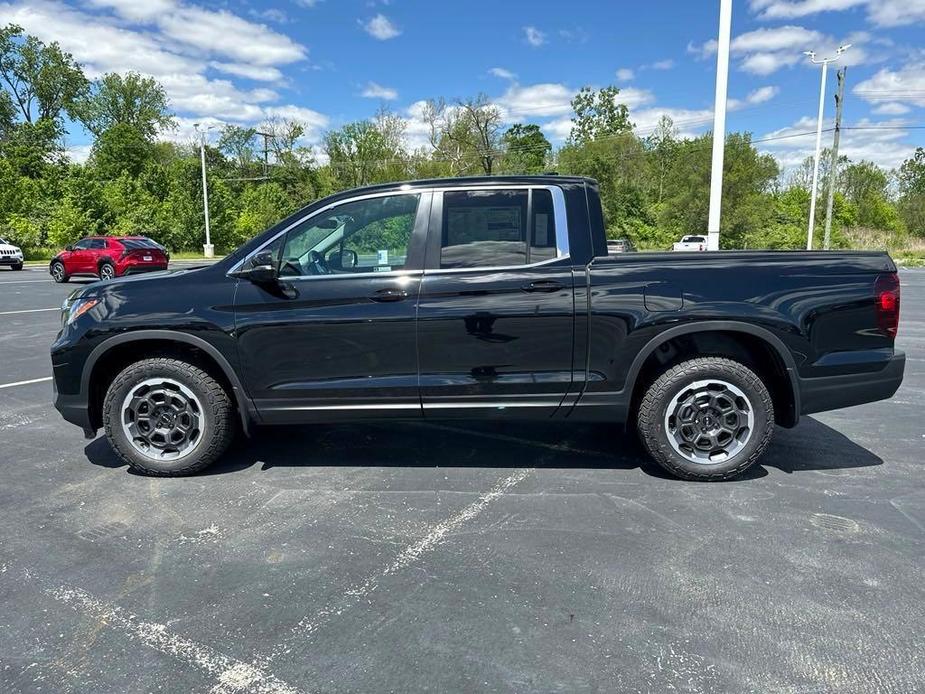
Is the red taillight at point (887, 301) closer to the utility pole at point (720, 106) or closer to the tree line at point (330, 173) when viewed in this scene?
the utility pole at point (720, 106)

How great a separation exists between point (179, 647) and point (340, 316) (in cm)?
202


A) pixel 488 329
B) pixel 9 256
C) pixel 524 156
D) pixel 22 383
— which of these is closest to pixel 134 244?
pixel 9 256

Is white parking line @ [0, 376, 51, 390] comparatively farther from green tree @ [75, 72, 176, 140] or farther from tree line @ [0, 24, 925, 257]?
green tree @ [75, 72, 176, 140]

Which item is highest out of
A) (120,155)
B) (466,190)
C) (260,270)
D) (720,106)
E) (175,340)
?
(120,155)

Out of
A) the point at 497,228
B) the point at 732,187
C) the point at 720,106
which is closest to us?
the point at 497,228

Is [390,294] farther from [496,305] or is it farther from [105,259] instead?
[105,259]

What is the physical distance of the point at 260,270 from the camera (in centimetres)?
384

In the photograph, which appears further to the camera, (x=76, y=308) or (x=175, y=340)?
(x=76, y=308)

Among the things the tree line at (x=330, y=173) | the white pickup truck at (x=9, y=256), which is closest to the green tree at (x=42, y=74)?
the tree line at (x=330, y=173)

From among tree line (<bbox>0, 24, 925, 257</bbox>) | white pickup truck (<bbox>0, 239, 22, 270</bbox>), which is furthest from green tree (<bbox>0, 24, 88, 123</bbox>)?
white pickup truck (<bbox>0, 239, 22, 270</bbox>)

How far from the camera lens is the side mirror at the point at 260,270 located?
385 centimetres

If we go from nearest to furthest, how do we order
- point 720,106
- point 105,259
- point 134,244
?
1. point 720,106
2. point 105,259
3. point 134,244

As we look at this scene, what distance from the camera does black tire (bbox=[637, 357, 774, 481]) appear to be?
3.92 meters

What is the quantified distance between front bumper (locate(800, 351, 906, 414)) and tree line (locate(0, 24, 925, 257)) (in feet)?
138
